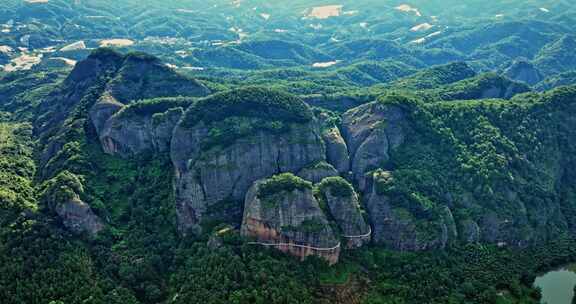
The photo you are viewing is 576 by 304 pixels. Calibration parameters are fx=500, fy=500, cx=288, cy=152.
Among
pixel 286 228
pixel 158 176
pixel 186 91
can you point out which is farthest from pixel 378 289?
pixel 186 91

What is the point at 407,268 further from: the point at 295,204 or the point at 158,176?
the point at 158,176

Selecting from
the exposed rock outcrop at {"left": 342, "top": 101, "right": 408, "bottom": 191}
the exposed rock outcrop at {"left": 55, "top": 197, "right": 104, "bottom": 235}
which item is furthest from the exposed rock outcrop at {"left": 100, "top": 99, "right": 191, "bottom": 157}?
the exposed rock outcrop at {"left": 342, "top": 101, "right": 408, "bottom": 191}

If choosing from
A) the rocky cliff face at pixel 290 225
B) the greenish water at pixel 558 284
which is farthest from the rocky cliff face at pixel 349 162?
the greenish water at pixel 558 284

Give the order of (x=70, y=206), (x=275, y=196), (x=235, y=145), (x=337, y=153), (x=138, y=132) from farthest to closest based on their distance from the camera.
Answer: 1. (x=337, y=153)
2. (x=138, y=132)
3. (x=235, y=145)
4. (x=275, y=196)
5. (x=70, y=206)

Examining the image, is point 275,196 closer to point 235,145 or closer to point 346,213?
point 346,213

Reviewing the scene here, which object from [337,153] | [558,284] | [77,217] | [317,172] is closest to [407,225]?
[317,172]
